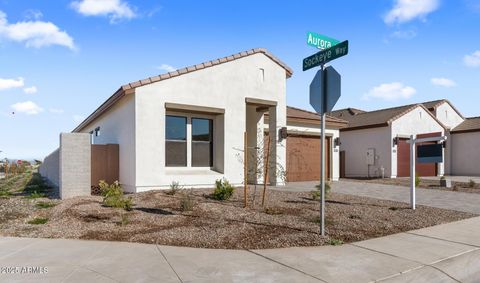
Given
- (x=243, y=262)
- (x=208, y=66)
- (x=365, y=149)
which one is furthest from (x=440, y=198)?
(x=365, y=149)

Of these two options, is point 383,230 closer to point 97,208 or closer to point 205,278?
point 205,278

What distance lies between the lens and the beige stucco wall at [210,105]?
12531mm

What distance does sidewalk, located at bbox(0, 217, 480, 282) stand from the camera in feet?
16.0

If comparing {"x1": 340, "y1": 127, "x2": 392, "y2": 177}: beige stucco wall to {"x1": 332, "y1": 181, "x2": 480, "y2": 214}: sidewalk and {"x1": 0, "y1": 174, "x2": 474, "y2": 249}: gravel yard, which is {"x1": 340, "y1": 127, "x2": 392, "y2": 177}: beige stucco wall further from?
{"x1": 0, "y1": 174, "x2": 474, "y2": 249}: gravel yard

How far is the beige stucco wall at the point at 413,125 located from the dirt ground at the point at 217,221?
12778mm

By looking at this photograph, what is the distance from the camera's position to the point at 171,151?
13.8 meters

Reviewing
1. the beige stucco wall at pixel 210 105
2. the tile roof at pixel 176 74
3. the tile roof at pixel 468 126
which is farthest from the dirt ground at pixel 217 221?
the tile roof at pixel 468 126

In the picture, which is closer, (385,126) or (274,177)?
(274,177)

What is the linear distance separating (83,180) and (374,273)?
32.6ft

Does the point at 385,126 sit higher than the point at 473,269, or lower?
higher

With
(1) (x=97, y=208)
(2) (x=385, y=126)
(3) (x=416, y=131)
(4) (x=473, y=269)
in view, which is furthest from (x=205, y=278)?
(3) (x=416, y=131)

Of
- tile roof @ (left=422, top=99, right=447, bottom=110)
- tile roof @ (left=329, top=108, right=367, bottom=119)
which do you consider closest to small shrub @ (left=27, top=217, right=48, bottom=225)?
tile roof @ (left=329, top=108, right=367, bottom=119)

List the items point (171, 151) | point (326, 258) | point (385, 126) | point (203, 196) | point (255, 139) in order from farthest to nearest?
1. point (385, 126)
2. point (255, 139)
3. point (171, 151)
4. point (203, 196)
5. point (326, 258)

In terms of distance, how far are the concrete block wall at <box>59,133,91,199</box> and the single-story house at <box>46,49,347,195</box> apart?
7 cm
